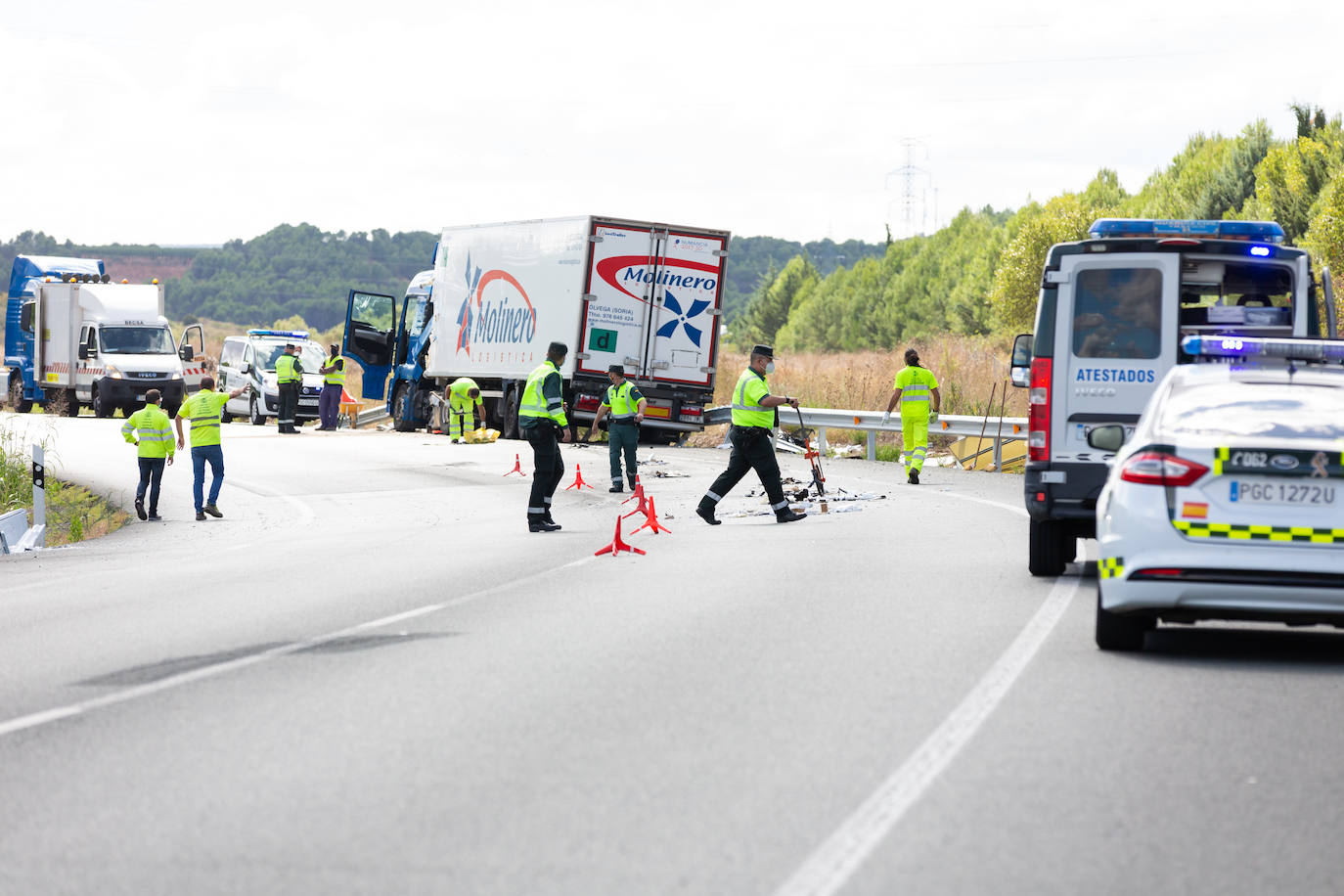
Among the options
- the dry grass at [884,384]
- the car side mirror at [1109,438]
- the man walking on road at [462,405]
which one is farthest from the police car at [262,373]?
the car side mirror at [1109,438]

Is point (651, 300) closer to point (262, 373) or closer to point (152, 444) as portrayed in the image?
point (152, 444)

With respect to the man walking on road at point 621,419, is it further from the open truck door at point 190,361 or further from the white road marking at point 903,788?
the open truck door at point 190,361

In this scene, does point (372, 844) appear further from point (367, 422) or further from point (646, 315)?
point (367, 422)

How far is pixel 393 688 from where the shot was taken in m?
7.88

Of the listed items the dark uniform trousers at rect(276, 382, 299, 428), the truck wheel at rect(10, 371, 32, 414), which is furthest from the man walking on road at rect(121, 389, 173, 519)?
the truck wheel at rect(10, 371, 32, 414)

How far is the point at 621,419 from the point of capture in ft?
69.7

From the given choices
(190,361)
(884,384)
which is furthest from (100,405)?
(884,384)

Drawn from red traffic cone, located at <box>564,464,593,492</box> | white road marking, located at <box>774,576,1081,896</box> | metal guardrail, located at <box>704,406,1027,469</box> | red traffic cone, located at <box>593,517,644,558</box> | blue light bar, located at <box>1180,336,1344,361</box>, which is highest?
blue light bar, located at <box>1180,336,1344,361</box>

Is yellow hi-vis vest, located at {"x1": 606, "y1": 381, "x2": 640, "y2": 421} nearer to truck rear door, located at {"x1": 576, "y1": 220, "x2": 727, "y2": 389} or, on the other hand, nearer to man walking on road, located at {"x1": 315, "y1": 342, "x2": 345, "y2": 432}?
truck rear door, located at {"x1": 576, "y1": 220, "x2": 727, "y2": 389}

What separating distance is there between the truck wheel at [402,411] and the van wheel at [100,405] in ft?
24.3

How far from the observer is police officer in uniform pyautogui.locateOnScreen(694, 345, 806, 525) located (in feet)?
54.4

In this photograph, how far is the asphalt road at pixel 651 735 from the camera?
499 centimetres

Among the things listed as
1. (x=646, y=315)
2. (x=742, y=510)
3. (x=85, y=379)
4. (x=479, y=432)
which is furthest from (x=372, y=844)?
(x=85, y=379)

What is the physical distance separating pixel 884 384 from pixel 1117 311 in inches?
862
